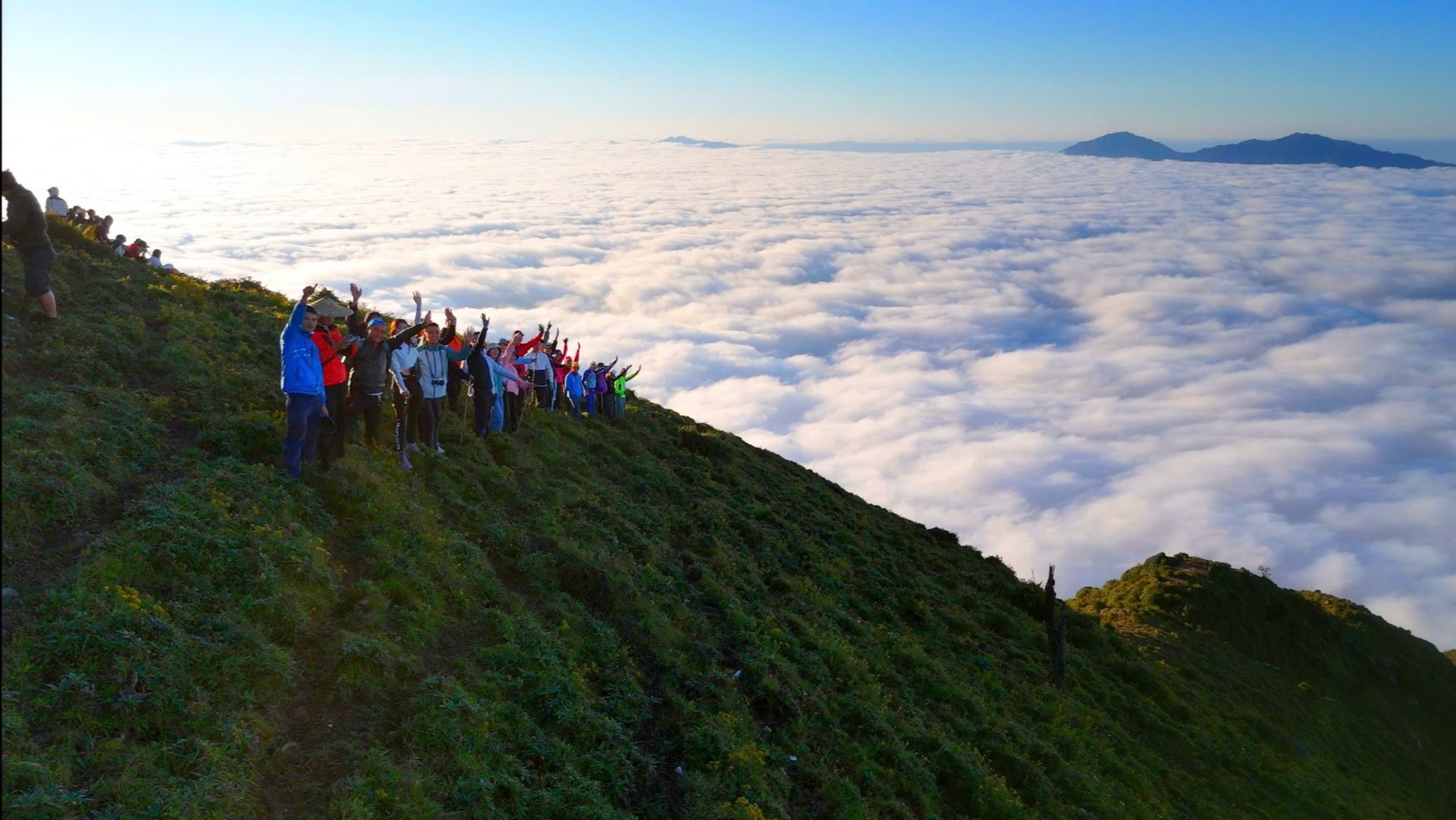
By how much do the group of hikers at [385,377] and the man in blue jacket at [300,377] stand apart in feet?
0.04

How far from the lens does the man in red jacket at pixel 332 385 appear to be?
12031 mm

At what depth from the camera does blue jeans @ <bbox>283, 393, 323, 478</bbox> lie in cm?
1146

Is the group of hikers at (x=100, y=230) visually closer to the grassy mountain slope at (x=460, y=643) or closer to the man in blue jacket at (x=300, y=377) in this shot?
the grassy mountain slope at (x=460, y=643)

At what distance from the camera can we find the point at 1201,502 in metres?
194

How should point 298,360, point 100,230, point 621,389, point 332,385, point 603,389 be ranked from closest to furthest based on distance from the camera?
point 298,360 → point 332,385 → point 100,230 → point 603,389 → point 621,389

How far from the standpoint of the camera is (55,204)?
1938 cm

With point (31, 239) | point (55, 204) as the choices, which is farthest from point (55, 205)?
point (31, 239)

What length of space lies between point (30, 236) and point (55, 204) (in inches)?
443

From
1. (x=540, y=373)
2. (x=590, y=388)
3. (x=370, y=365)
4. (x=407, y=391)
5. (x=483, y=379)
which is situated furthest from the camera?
(x=590, y=388)

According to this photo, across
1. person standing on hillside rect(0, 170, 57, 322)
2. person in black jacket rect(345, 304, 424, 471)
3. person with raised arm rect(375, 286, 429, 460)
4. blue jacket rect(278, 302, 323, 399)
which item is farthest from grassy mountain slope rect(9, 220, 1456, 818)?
blue jacket rect(278, 302, 323, 399)

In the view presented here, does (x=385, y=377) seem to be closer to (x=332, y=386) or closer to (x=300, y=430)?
(x=332, y=386)

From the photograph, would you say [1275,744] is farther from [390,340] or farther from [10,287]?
[10,287]

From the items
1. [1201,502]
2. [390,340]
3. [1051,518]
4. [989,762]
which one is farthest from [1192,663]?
[1201,502]

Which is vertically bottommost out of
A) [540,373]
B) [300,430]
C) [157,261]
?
[540,373]
